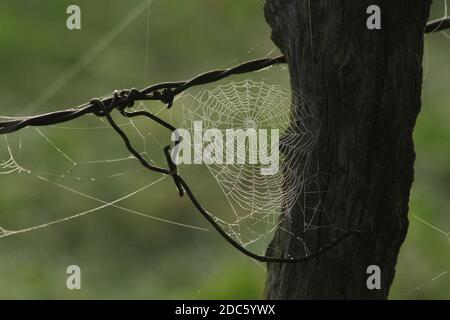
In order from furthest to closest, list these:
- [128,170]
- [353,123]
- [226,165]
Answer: [128,170], [226,165], [353,123]

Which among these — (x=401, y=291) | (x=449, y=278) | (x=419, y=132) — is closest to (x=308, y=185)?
(x=401, y=291)

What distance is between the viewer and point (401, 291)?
5.62 m

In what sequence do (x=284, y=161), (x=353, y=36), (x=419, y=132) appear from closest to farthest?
1. (x=353, y=36)
2. (x=284, y=161)
3. (x=419, y=132)

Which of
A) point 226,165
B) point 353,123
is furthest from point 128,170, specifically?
point 353,123

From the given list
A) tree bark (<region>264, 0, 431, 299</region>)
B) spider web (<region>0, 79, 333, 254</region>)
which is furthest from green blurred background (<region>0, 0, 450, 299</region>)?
tree bark (<region>264, 0, 431, 299</region>)

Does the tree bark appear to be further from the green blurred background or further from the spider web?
the green blurred background

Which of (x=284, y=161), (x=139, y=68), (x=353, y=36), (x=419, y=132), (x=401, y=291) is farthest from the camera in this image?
(x=139, y=68)

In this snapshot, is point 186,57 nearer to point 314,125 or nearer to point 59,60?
point 59,60

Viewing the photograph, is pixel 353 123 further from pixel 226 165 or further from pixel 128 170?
pixel 128 170

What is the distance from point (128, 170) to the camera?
22.2ft

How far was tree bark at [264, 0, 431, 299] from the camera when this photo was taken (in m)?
2.80

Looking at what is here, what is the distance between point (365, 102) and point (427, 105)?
4970 mm

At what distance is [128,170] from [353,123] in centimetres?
411

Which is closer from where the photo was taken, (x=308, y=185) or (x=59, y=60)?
(x=308, y=185)
